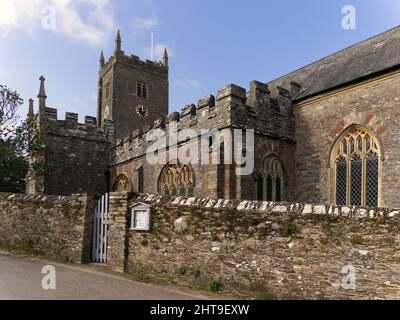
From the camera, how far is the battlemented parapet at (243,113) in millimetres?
12492

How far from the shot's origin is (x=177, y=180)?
608 inches

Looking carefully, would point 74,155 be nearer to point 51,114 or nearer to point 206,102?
point 51,114

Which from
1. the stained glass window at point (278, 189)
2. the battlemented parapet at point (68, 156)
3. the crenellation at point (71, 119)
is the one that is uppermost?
the crenellation at point (71, 119)

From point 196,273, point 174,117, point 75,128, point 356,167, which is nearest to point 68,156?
point 75,128

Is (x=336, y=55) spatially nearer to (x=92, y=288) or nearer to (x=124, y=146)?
(x=124, y=146)

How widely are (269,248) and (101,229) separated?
15.8ft

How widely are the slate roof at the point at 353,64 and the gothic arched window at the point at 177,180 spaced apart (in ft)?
17.4

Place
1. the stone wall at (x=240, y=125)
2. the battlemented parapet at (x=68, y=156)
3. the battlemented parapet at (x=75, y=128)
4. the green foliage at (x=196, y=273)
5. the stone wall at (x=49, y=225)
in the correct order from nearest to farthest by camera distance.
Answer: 1. the green foliage at (x=196, y=273)
2. the stone wall at (x=49, y=225)
3. the stone wall at (x=240, y=125)
4. the battlemented parapet at (x=68, y=156)
5. the battlemented parapet at (x=75, y=128)

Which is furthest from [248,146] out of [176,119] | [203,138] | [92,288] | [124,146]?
[124,146]

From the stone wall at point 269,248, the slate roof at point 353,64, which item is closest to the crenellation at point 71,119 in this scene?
the slate roof at point 353,64

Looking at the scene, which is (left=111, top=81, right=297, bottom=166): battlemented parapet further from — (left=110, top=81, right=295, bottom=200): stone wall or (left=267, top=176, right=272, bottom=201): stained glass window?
(left=267, top=176, right=272, bottom=201): stained glass window

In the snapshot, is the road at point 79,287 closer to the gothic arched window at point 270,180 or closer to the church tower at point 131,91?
the gothic arched window at point 270,180

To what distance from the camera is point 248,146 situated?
41.1 feet

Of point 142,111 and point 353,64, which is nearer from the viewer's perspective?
point 353,64
